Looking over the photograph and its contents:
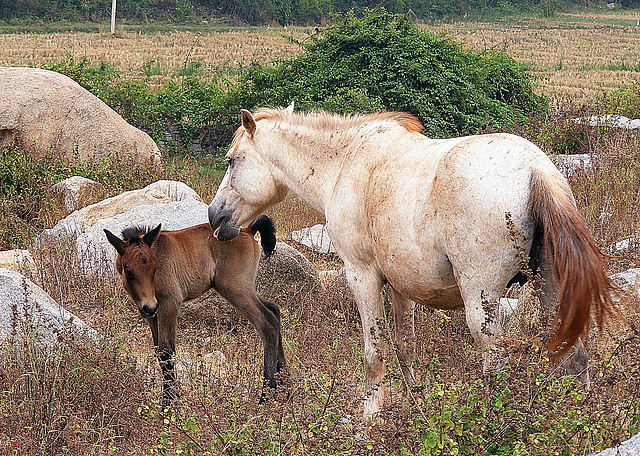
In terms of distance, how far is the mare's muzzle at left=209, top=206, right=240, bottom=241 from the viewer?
203 inches

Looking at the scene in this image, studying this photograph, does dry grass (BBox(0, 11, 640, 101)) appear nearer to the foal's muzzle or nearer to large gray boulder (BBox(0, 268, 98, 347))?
the foal's muzzle

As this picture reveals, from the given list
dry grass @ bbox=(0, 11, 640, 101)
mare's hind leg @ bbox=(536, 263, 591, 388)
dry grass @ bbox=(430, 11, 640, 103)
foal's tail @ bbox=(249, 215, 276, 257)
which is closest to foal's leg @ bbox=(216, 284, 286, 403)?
foal's tail @ bbox=(249, 215, 276, 257)

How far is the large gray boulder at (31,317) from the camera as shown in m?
A: 4.93

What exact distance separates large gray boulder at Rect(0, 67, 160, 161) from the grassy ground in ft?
5.47

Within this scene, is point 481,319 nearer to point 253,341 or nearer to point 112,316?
point 253,341

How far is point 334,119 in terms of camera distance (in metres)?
4.86

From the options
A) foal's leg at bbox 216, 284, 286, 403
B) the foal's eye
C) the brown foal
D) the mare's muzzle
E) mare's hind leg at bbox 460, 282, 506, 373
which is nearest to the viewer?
mare's hind leg at bbox 460, 282, 506, 373

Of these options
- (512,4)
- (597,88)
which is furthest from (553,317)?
(512,4)

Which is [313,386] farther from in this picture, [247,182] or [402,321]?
[247,182]

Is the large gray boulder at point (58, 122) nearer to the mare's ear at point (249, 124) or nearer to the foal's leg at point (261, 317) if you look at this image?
the foal's leg at point (261, 317)

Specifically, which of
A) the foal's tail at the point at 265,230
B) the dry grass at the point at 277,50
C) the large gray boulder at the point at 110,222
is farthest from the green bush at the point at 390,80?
the dry grass at the point at 277,50

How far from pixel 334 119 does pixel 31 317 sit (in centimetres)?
255

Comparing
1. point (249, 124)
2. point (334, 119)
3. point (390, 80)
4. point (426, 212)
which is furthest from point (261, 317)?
point (390, 80)

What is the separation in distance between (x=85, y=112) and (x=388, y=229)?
7940 millimetres
